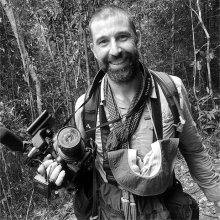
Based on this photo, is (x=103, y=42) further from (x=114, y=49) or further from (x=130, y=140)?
(x=130, y=140)

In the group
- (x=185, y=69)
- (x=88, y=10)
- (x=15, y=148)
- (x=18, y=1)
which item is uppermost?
(x=18, y=1)

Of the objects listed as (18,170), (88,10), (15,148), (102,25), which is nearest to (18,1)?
(88,10)

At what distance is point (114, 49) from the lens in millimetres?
1716

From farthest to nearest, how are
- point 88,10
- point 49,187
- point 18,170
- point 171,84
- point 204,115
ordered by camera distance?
1. point 204,115
2. point 18,170
3. point 88,10
4. point 171,84
5. point 49,187

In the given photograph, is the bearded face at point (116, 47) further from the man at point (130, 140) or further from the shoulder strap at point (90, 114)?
the shoulder strap at point (90, 114)

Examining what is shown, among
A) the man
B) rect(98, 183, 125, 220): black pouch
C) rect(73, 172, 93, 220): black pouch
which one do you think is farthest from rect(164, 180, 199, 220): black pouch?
rect(73, 172, 93, 220): black pouch

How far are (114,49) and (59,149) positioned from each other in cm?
66

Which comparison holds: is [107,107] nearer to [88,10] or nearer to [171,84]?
[171,84]

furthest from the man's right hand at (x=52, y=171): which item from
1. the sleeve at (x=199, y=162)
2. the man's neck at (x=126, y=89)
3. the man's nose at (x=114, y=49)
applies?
the sleeve at (x=199, y=162)

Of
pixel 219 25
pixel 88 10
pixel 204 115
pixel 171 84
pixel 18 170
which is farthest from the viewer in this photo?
pixel 219 25

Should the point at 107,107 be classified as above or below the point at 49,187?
above

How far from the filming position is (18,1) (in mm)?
4895

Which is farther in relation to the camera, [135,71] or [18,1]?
[18,1]

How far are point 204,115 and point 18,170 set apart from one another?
3533 mm
